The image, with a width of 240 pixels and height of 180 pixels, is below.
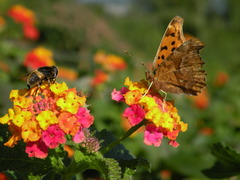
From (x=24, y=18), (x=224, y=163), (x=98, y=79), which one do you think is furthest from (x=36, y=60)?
(x=224, y=163)

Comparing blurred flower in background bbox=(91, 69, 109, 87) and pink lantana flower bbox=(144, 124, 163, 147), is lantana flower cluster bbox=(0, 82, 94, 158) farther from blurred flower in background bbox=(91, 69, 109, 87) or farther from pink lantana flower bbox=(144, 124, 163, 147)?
blurred flower in background bbox=(91, 69, 109, 87)

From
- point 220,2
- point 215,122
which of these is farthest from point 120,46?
point 220,2

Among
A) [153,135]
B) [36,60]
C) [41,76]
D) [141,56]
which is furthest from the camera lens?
[141,56]

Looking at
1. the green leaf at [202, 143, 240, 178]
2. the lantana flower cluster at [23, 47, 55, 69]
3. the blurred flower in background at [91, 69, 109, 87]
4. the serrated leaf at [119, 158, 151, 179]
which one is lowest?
the green leaf at [202, 143, 240, 178]

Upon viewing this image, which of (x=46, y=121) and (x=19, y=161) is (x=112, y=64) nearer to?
(x=19, y=161)

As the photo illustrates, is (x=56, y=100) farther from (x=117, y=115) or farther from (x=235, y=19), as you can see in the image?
(x=235, y=19)

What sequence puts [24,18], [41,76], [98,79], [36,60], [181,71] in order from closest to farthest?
[41,76] < [181,71] < [36,60] < [98,79] < [24,18]

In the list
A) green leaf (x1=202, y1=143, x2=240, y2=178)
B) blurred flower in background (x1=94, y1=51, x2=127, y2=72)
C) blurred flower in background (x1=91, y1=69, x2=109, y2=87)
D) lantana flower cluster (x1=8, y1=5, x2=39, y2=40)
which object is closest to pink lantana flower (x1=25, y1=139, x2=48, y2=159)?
green leaf (x1=202, y1=143, x2=240, y2=178)
